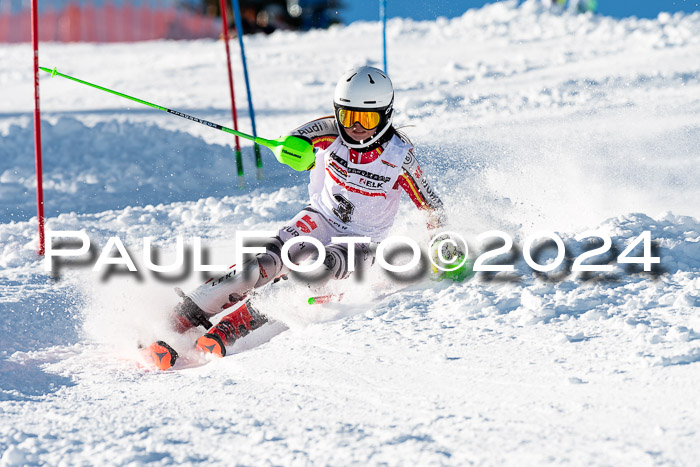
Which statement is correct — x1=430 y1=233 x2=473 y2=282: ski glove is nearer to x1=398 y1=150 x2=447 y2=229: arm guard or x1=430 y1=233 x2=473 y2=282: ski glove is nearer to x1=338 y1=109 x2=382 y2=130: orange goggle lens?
x1=398 y1=150 x2=447 y2=229: arm guard

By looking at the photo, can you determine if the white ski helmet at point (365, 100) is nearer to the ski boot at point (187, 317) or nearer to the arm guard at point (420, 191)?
the arm guard at point (420, 191)

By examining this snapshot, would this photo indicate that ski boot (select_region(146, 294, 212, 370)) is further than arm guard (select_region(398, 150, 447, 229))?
No

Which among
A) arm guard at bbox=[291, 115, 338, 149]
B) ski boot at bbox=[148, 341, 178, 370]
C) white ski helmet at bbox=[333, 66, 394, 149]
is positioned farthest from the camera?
arm guard at bbox=[291, 115, 338, 149]

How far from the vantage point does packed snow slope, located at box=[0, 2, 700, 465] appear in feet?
9.63

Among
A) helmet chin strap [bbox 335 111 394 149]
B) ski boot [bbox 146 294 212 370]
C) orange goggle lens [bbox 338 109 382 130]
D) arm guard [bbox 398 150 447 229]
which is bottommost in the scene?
ski boot [bbox 146 294 212 370]

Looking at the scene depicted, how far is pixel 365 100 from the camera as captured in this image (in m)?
4.65

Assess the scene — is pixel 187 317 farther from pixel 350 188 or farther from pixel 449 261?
pixel 449 261

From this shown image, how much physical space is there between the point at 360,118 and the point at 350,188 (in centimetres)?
43

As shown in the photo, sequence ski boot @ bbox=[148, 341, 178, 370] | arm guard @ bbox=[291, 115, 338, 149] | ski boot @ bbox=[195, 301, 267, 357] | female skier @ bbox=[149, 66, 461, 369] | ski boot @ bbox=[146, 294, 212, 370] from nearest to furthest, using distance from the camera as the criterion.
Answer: ski boot @ bbox=[148, 341, 178, 370] < ski boot @ bbox=[195, 301, 267, 357] < ski boot @ bbox=[146, 294, 212, 370] < female skier @ bbox=[149, 66, 461, 369] < arm guard @ bbox=[291, 115, 338, 149]

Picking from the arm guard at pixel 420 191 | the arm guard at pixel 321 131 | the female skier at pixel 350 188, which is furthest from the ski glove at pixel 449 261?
the arm guard at pixel 321 131

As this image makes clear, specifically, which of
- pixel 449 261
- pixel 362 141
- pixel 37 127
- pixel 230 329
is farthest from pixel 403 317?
pixel 37 127

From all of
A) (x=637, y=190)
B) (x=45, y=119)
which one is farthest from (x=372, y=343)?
(x=45, y=119)

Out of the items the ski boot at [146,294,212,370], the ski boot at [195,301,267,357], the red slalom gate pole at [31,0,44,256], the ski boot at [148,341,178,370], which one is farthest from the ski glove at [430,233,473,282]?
the red slalom gate pole at [31,0,44,256]

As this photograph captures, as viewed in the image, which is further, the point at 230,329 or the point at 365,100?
the point at 365,100
